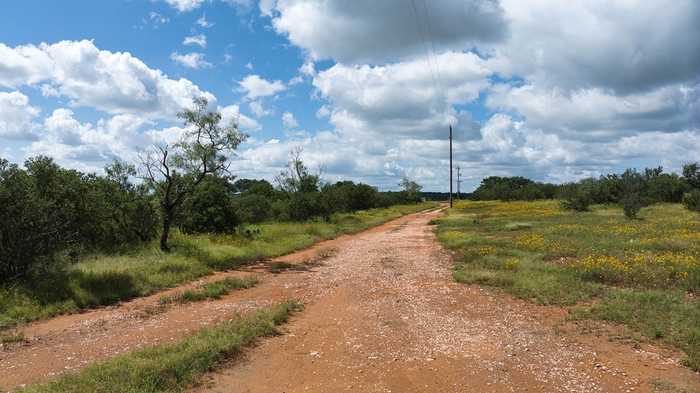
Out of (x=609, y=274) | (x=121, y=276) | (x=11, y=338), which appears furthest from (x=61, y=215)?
(x=609, y=274)

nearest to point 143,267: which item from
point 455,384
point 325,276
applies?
point 325,276

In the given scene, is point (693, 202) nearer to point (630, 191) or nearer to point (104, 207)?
point (630, 191)

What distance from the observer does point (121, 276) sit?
11.5 meters

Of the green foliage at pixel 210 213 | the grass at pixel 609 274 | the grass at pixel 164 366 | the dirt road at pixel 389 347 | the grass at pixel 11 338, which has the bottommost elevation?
the dirt road at pixel 389 347

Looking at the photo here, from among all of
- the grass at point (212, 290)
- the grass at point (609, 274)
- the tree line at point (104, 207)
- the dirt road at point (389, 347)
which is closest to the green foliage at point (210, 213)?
the tree line at point (104, 207)

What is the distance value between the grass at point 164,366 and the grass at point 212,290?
9.63 feet

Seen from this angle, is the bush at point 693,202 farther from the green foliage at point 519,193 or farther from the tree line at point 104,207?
the green foliage at point 519,193

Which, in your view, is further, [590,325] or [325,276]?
[325,276]

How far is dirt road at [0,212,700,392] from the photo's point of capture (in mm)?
5852

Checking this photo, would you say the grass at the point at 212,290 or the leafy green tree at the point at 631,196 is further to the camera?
the leafy green tree at the point at 631,196

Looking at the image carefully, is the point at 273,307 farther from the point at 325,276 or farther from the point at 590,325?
the point at 590,325

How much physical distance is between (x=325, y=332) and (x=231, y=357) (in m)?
1.87

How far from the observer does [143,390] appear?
525 cm

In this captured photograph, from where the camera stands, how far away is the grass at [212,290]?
1041 cm
